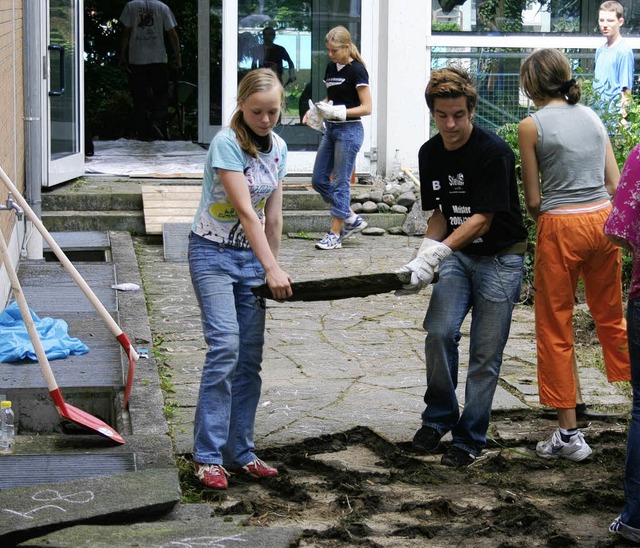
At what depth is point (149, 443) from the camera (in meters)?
5.25

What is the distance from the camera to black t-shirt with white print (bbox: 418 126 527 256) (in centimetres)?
508

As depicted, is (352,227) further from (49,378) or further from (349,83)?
(49,378)

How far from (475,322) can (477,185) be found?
0.65 meters

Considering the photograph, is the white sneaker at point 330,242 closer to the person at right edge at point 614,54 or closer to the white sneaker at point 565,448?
the person at right edge at point 614,54

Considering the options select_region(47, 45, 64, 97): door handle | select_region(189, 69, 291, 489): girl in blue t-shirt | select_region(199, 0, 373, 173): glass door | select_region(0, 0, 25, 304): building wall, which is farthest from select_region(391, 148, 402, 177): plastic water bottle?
select_region(189, 69, 291, 489): girl in blue t-shirt

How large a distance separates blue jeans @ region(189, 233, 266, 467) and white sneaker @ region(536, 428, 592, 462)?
55.7 inches

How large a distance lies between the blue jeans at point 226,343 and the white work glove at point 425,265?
0.66 m

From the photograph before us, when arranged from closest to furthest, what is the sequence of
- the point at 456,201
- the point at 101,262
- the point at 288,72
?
the point at 456,201 < the point at 101,262 < the point at 288,72

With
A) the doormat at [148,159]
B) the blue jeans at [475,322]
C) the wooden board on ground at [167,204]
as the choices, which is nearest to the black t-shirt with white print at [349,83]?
the wooden board on ground at [167,204]

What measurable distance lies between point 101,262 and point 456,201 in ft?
17.5

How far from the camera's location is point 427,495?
4.86 metres

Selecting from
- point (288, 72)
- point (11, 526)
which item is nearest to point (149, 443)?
point (11, 526)

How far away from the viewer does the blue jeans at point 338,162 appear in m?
10.4

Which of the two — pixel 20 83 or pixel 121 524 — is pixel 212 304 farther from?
pixel 20 83
